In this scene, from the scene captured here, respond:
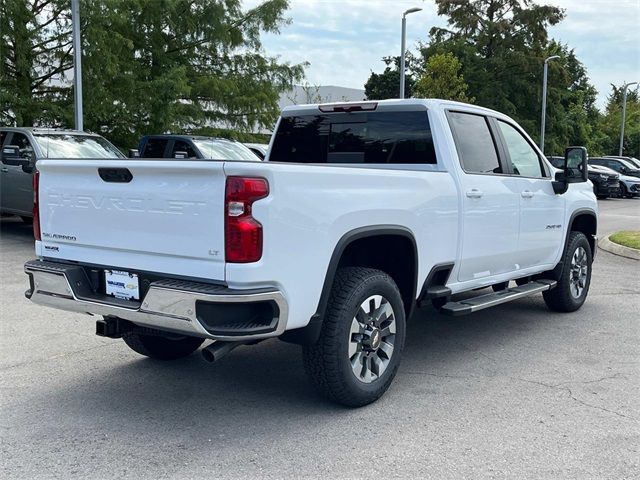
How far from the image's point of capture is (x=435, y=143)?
5.23 meters

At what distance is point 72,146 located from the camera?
38.4 ft

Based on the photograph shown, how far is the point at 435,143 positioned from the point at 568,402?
2.08 m

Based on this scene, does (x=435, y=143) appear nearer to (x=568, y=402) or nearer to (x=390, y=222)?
(x=390, y=222)

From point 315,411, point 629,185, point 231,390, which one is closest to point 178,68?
point 231,390

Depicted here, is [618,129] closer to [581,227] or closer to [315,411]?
[581,227]

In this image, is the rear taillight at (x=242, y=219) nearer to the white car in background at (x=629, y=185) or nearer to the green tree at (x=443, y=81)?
the green tree at (x=443, y=81)

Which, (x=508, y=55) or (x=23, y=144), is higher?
(x=508, y=55)

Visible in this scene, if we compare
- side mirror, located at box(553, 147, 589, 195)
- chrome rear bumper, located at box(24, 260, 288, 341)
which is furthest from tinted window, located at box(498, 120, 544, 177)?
chrome rear bumper, located at box(24, 260, 288, 341)

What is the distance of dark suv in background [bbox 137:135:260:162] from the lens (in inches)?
523

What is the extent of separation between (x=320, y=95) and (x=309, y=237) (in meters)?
34.7

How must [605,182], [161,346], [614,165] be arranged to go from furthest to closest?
[614,165] < [605,182] < [161,346]

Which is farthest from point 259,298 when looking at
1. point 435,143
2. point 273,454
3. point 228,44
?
point 228,44

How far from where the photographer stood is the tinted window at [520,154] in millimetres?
6125

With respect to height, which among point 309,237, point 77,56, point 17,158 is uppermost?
point 77,56
